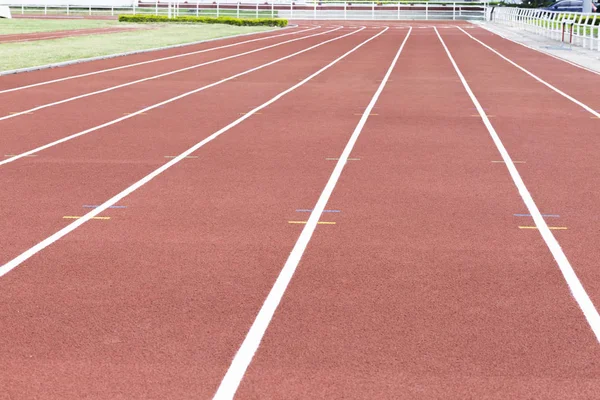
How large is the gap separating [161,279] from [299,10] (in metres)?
64.1

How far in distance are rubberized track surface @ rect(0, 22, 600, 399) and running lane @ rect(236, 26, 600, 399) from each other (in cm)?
2

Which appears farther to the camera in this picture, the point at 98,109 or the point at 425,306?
the point at 98,109

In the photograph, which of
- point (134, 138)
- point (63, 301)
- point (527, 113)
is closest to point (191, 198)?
point (63, 301)

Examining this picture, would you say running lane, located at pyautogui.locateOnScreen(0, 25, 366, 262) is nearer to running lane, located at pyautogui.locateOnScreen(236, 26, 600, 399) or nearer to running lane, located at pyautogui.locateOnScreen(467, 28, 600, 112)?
running lane, located at pyautogui.locateOnScreen(236, 26, 600, 399)

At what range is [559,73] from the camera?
22609 millimetres

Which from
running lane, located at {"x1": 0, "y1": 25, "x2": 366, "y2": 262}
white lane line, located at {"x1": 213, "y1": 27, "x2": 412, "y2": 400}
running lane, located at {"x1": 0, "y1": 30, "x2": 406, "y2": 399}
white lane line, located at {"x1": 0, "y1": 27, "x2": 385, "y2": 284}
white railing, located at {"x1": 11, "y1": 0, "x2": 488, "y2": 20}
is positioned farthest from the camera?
white railing, located at {"x1": 11, "y1": 0, "x2": 488, "y2": 20}

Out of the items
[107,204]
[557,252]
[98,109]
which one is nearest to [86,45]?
[98,109]

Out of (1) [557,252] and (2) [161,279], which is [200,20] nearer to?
(1) [557,252]

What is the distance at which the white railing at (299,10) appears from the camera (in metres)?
65.3

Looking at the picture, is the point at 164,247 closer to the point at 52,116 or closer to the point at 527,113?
the point at 52,116

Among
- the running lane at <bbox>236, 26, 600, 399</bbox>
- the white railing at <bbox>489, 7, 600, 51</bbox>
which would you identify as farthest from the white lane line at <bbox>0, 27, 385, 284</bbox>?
the white railing at <bbox>489, 7, 600, 51</bbox>

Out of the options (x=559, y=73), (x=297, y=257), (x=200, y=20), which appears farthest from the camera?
(x=200, y=20)

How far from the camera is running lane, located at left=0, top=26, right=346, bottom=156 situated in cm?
1187

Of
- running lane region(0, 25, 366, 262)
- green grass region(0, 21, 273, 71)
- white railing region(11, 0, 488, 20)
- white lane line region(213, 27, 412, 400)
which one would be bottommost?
white lane line region(213, 27, 412, 400)
